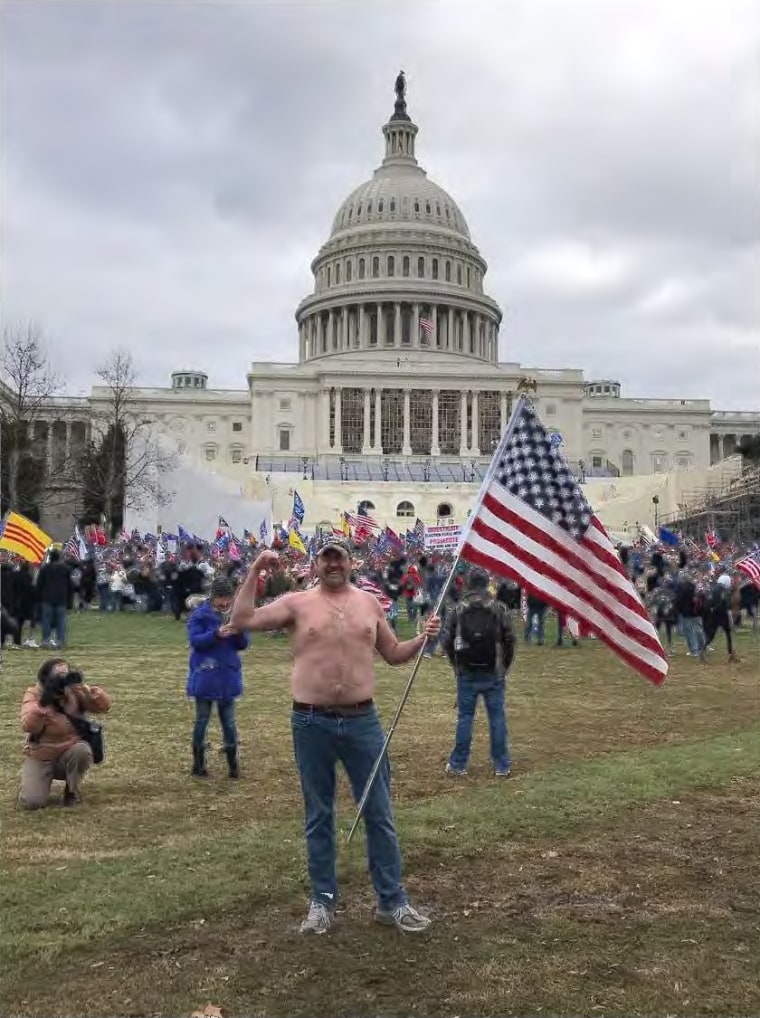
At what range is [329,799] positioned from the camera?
539cm

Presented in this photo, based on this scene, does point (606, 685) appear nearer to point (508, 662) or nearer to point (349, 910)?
point (508, 662)

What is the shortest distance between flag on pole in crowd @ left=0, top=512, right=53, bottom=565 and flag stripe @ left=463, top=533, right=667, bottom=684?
49.6 feet

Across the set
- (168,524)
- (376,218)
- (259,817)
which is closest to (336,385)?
(376,218)

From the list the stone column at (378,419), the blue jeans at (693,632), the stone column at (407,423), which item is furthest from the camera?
the stone column at (378,419)

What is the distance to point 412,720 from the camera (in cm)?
1137

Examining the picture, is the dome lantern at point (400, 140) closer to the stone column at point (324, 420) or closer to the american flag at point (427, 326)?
the american flag at point (427, 326)

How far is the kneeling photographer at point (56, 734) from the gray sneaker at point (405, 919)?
3.27 metres

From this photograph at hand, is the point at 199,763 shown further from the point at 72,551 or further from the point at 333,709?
the point at 72,551

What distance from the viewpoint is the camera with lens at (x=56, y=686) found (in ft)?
24.8

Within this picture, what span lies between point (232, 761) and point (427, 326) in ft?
316

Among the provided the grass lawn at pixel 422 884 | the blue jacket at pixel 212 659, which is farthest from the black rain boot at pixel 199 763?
the blue jacket at pixel 212 659

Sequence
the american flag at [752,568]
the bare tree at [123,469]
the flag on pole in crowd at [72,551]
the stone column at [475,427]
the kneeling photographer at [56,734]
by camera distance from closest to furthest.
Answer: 1. the kneeling photographer at [56,734]
2. the american flag at [752,568]
3. the flag on pole in crowd at [72,551]
4. the bare tree at [123,469]
5. the stone column at [475,427]

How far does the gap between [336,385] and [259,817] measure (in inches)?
3511

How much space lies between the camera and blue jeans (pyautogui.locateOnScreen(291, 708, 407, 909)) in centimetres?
530
